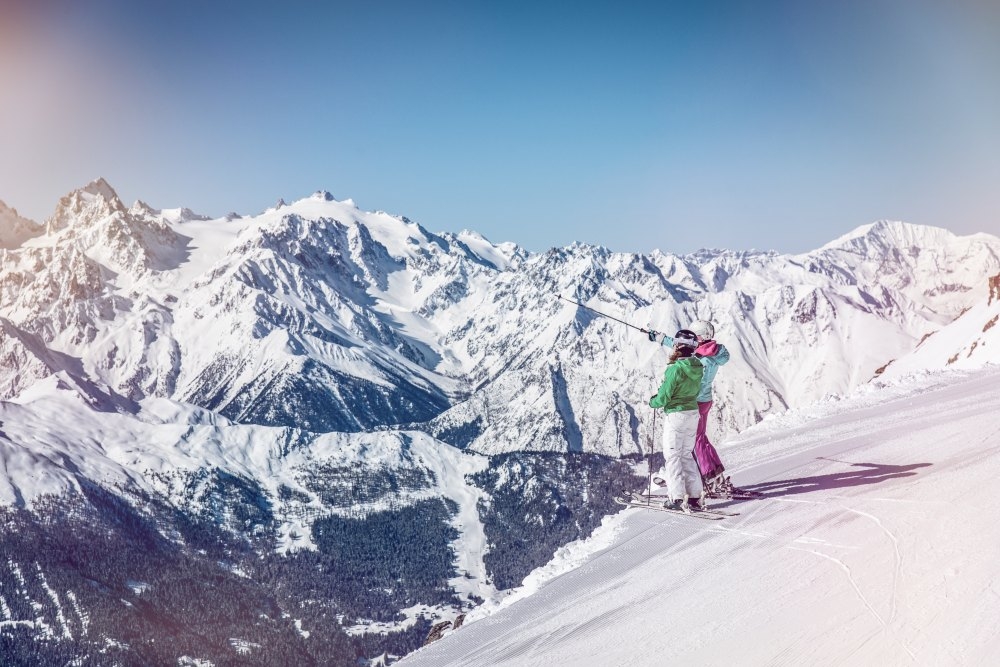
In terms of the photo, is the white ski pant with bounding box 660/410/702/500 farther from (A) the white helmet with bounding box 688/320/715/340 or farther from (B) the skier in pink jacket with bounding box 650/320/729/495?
(A) the white helmet with bounding box 688/320/715/340

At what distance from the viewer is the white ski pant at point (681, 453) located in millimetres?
15195

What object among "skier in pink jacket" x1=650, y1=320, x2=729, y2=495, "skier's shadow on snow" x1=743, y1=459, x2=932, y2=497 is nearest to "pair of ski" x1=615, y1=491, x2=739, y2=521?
"skier in pink jacket" x1=650, y1=320, x2=729, y2=495

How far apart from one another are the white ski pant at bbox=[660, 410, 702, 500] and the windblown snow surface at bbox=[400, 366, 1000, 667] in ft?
→ 2.43

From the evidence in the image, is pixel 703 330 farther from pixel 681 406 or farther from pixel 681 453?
pixel 681 453

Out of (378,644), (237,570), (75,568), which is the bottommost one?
(378,644)

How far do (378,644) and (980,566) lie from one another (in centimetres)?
17654

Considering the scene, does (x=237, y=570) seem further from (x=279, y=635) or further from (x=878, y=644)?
(x=878, y=644)

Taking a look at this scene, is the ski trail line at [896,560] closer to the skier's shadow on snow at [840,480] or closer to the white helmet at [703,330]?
the skier's shadow on snow at [840,480]

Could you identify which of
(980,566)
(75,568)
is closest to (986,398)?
(980,566)

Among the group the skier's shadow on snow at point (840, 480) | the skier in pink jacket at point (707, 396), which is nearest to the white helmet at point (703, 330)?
the skier in pink jacket at point (707, 396)

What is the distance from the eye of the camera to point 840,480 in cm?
1634

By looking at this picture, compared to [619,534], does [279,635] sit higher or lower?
lower

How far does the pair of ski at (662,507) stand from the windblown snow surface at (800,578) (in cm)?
25

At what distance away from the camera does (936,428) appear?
1922cm
